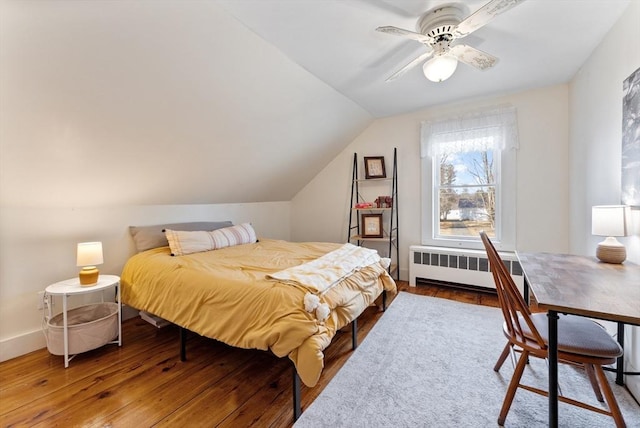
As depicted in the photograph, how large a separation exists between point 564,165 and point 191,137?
3873mm

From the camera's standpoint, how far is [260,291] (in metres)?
Answer: 1.64

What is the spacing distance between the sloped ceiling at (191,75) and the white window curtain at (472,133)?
0.32 meters

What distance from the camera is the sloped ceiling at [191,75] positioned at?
4.84ft

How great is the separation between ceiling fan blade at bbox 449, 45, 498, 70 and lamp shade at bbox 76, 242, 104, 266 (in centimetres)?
305

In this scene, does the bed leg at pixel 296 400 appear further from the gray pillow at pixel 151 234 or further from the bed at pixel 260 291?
the gray pillow at pixel 151 234

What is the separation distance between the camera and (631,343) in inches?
64.8

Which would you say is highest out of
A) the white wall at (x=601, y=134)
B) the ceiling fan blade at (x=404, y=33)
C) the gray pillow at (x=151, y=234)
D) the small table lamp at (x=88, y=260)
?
the ceiling fan blade at (x=404, y=33)

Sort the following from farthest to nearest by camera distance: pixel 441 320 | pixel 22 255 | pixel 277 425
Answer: pixel 441 320 → pixel 22 255 → pixel 277 425

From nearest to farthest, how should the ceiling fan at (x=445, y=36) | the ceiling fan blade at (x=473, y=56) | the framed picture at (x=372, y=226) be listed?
the ceiling fan at (x=445, y=36)
the ceiling fan blade at (x=473, y=56)
the framed picture at (x=372, y=226)

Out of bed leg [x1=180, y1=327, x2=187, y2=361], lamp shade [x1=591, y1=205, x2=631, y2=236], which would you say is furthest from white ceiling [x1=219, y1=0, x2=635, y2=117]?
bed leg [x1=180, y1=327, x2=187, y2=361]

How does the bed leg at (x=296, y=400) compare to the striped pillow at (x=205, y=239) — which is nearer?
the bed leg at (x=296, y=400)

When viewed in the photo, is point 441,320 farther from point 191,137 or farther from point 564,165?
point 191,137

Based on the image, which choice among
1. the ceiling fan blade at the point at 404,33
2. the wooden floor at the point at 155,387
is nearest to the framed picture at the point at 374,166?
the ceiling fan blade at the point at 404,33

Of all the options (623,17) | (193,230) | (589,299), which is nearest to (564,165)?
(623,17)
